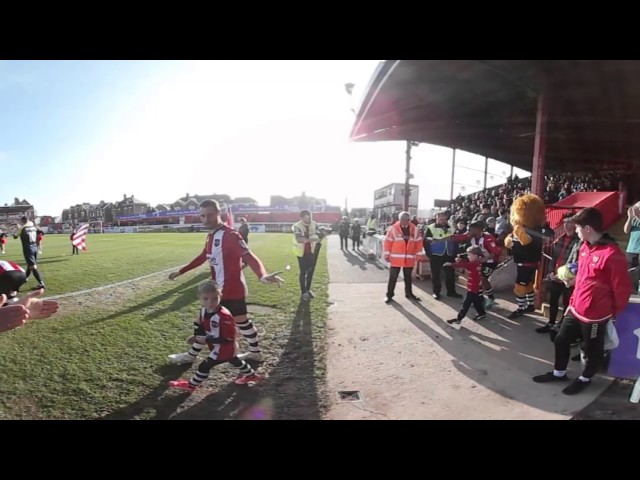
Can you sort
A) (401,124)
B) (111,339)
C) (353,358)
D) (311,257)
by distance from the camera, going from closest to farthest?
(353,358), (111,339), (311,257), (401,124)

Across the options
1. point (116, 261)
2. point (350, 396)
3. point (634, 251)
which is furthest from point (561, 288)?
point (116, 261)

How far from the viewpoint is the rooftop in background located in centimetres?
548

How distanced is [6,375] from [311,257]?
4.66 meters

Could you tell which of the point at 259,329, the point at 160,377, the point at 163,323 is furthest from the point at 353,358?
the point at 163,323

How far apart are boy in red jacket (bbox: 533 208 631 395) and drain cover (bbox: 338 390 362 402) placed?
69.9 inches

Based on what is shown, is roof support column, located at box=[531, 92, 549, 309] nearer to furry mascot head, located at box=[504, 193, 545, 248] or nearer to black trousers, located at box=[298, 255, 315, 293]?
furry mascot head, located at box=[504, 193, 545, 248]

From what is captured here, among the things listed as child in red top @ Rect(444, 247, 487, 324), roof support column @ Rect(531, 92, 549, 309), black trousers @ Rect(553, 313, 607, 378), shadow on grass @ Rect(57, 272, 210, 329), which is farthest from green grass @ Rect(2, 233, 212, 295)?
black trousers @ Rect(553, 313, 607, 378)

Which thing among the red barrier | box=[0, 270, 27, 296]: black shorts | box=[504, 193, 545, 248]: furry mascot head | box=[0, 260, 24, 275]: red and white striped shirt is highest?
the red barrier

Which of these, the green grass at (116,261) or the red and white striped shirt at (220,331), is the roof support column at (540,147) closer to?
the red and white striped shirt at (220,331)

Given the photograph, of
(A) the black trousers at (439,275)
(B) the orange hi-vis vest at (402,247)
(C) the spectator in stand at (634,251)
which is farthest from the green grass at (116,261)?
(C) the spectator in stand at (634,251)

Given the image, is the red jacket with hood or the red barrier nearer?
the red jacket with hood

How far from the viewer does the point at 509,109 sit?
9.25m

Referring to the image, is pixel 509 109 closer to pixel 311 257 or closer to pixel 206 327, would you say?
pixel 311 257

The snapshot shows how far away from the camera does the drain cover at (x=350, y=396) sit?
10.1ft
